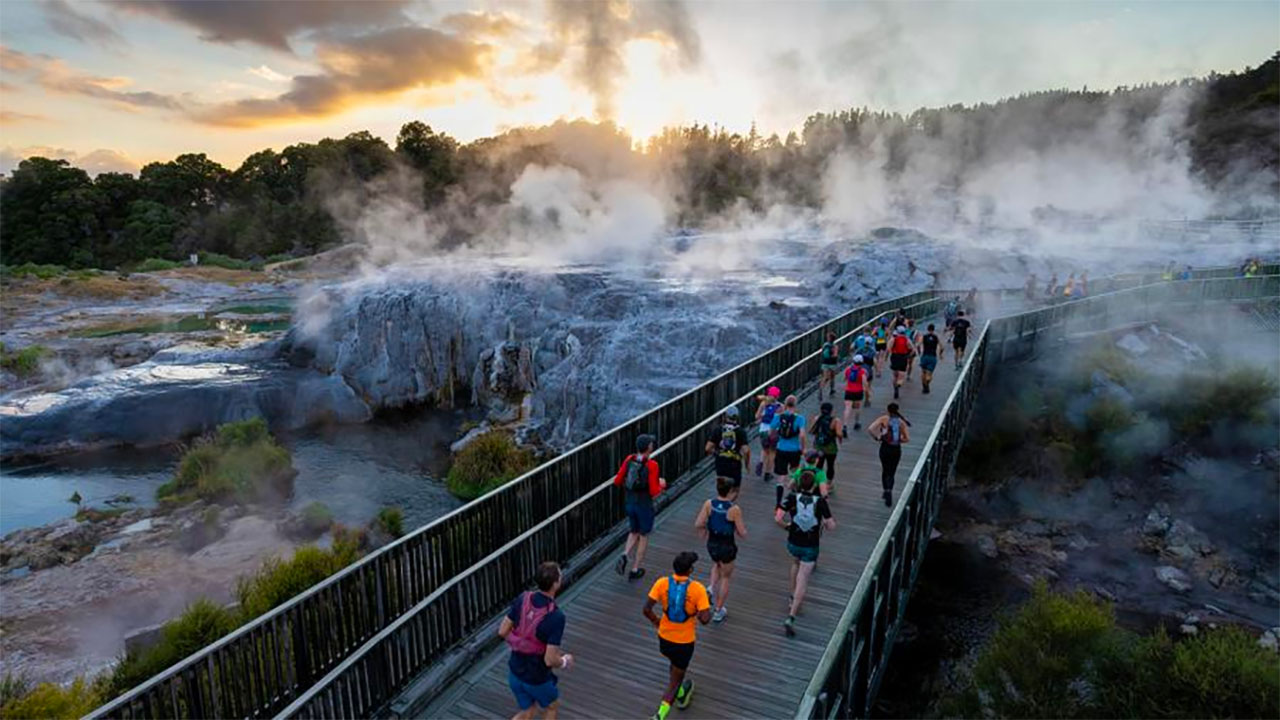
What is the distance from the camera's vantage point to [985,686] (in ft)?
40.9

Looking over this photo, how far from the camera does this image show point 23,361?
35.6 metres

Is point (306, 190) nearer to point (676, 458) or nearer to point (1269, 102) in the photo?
point (676, 458)

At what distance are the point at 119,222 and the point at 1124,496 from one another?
95.9 m

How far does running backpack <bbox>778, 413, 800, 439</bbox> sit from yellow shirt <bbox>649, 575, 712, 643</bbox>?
3893mm

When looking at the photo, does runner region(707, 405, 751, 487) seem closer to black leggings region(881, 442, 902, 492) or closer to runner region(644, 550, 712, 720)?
black leggings region(881, 442, 902, 492)

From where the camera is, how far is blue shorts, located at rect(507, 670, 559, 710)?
16.7ft

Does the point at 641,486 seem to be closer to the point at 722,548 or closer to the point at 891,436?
the point at 722,548

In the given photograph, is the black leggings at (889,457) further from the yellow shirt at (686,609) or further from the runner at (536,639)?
the runner at (536,639)

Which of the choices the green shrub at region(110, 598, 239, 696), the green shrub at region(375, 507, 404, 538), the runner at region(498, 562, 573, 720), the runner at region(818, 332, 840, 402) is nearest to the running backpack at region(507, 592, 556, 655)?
the runner at region(498, 562, 573, 720)

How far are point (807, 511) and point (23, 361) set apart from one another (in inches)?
1713

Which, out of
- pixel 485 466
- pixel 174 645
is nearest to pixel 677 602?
pixel 174 645

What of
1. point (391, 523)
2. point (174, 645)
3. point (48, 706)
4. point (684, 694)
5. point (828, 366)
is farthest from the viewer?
point (391, 523)

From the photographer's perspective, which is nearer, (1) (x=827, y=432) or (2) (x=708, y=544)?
(2) (x=708, y=544)

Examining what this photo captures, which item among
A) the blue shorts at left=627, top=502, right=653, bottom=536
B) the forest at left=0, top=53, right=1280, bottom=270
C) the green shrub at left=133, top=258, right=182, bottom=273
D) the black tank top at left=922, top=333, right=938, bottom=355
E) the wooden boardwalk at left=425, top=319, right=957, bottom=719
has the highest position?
the forest at left=0, top=53, right=1280, bottom=270
